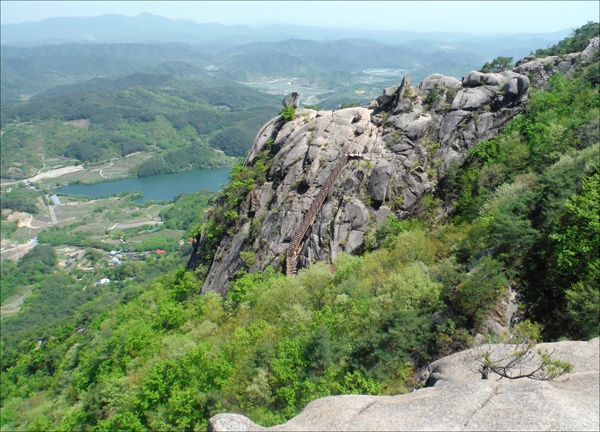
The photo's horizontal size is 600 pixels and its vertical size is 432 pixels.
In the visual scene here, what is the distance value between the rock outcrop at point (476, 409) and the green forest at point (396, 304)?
4.11 meters

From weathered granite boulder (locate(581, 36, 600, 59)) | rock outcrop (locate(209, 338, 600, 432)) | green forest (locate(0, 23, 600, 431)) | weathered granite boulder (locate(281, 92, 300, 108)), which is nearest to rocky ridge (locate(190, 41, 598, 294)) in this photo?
weathered granite boulder (locate(581, 36, 600, 59))

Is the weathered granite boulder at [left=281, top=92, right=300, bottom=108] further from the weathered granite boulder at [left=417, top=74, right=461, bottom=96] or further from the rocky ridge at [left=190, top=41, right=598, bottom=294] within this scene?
the weathered granite boulder at [left=417, top=74, right=461, bottom=96]

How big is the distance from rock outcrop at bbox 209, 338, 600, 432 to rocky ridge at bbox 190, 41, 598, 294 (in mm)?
19178

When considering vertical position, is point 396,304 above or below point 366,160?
below

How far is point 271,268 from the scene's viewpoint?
3081cm

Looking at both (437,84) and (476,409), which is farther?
(437,84)

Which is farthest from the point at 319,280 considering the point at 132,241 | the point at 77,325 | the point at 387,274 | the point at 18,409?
the point at 132,241

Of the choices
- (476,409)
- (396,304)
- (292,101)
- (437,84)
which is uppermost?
(437,84)

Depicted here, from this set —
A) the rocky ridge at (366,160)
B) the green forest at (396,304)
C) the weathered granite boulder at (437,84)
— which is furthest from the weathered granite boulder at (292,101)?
the green forest at (396,304)

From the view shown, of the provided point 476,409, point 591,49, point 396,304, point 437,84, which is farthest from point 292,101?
point 476,409

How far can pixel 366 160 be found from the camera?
3350cm

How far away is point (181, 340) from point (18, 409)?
92.3 feet

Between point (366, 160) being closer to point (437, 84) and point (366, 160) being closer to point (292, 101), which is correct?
point (437, 84)

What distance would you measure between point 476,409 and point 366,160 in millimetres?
25706
